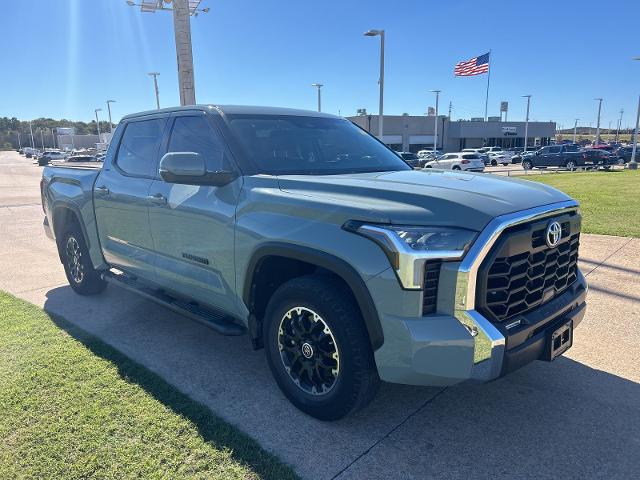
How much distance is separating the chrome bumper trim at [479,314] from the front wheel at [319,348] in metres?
0.56

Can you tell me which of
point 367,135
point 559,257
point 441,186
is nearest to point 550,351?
point 559,257

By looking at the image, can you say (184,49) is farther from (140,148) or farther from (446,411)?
(446,411)

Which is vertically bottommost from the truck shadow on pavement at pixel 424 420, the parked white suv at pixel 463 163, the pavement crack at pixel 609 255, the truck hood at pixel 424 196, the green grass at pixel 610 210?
the parked white suv at pixel 463 163

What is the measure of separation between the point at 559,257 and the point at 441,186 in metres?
0.85

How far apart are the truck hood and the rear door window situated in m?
1.63

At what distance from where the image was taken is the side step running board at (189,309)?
3482 mm

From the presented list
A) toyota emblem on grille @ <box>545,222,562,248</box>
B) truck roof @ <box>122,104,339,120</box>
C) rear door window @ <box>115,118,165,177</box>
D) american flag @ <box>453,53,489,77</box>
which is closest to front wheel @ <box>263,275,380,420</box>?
toyota emblem on grille @ <box>545,222,562,248</box>

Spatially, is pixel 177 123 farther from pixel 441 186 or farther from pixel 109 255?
pixel 441 186

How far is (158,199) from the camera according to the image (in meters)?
3.94

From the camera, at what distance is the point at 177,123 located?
13.3 ft

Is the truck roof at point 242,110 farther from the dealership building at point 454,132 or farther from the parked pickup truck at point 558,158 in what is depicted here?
the dealership building at point 454,132

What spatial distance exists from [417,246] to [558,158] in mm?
35753

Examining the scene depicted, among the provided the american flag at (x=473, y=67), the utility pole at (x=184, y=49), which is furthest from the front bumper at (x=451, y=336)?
the american flag at (x=473, y=67)

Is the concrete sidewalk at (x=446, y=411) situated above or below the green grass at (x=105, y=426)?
below
